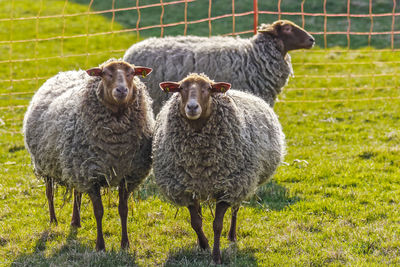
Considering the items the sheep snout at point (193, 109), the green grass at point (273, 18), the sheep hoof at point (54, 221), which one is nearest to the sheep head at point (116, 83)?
the sheep snout at point (193, 109)

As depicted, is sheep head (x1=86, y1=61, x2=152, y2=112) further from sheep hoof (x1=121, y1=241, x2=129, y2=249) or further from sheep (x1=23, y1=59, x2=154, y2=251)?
sheep hoof (x1=121, y1=241, x2=129, y2=249)

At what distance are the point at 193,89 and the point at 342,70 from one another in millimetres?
8354

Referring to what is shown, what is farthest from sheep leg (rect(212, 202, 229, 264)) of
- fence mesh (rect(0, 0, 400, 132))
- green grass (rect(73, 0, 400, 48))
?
green grass (rect(73, 0, 400, 48))

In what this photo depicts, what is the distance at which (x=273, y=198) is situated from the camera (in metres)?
6.19

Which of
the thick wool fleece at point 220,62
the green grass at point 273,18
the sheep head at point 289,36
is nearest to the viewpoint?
the thick wool fleece at point 220,62

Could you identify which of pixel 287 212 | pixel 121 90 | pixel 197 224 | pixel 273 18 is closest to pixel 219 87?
pixel 121 90

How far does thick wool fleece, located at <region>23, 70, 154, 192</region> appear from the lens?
16.1 ft

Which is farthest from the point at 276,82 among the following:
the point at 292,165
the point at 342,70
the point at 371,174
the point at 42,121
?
the point at 342,70

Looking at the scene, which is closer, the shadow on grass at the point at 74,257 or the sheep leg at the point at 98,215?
the shadow on grass at the point at 74,257

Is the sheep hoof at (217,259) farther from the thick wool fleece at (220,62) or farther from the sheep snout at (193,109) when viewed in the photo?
the thick wool fleece at (220,62)

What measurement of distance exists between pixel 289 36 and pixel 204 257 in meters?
3.68

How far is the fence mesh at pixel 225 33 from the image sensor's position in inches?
422

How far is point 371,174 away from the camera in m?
6.66

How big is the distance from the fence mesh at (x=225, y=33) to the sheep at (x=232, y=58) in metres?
2.24
